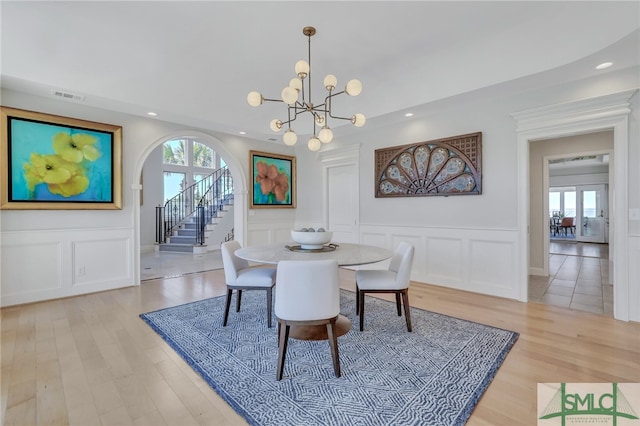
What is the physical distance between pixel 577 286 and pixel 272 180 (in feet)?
17.4

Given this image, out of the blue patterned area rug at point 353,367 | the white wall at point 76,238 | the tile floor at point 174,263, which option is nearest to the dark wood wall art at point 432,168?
the blue patterned area rug at point 353,367

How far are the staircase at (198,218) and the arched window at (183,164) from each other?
47 centimetres

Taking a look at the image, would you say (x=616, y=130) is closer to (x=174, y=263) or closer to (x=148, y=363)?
(x=148, y=363)

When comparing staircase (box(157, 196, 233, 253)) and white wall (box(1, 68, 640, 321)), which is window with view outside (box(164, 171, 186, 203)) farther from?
white wall (box(1, 68, 640, 321))

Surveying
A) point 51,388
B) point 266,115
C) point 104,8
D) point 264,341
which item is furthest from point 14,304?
point 266,115

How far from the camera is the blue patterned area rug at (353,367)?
1.67 metres

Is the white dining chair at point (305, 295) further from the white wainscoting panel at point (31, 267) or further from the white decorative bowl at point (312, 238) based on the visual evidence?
the white wainscoting panel at point (31, 267)

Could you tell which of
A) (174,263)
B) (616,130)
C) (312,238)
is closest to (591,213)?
→ (616,130)

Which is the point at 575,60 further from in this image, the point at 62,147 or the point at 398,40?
the point at 62,147

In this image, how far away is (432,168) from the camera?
426 cm

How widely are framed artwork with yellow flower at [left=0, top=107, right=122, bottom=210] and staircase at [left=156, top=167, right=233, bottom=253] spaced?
3.38 meters

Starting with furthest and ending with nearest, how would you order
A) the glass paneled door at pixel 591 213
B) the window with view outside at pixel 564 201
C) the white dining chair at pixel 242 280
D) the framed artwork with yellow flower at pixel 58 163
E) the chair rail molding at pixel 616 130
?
1. the window with view outside at pixel 564 201
2. the glass paneled door at pixel 591 213
3. the framed artwork with yellow flower at pixel 58 163
4. the chair rail molding at pixel 616 130
5. the white dining chair at pixel 242 280

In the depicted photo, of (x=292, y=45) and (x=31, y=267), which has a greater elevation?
(x=292, y=45)

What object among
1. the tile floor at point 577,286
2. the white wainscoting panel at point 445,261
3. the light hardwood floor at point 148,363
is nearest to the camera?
the light hardwood floor at point 148,363
